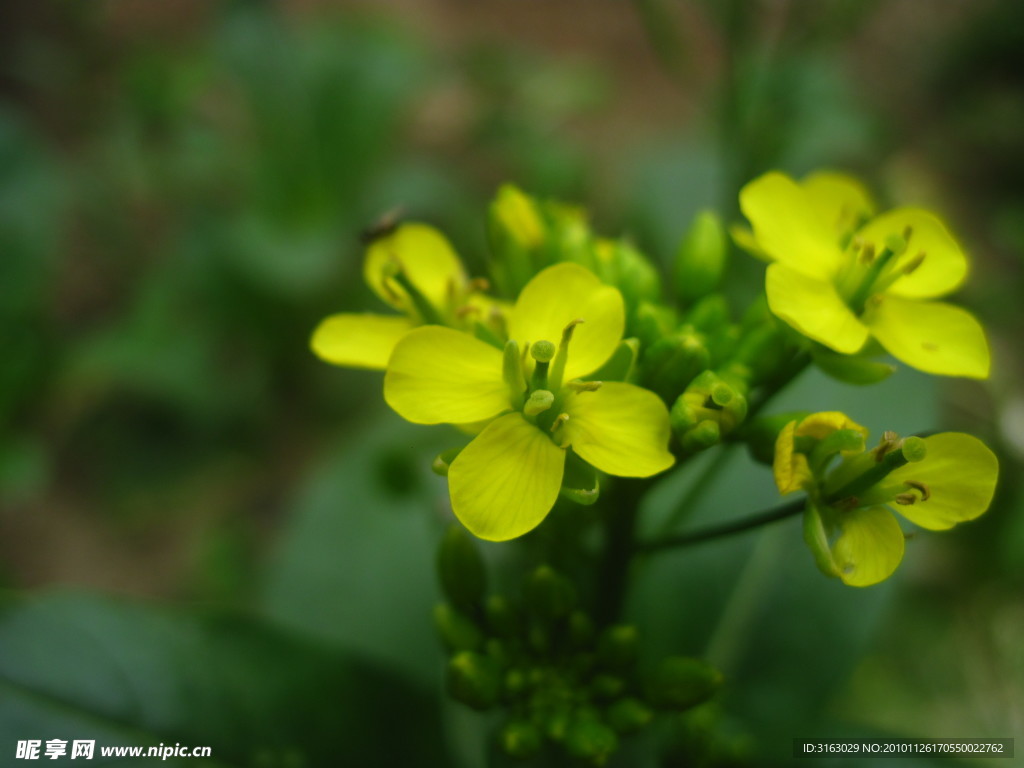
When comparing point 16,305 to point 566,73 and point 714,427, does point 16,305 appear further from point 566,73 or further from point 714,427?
point 566,73

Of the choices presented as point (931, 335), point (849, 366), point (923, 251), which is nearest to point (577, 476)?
point (849, 366)

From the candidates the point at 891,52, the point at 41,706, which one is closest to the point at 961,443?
the point at 41,706

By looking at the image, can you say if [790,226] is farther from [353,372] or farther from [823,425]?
[353,372]

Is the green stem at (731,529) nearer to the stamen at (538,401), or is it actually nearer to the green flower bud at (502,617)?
the green flower bud at (502,617)

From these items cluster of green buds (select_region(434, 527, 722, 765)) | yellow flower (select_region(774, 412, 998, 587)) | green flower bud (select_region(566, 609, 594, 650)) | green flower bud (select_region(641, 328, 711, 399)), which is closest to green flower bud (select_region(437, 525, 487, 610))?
cluster of green buds (select_region(434, 527, 722, 765))

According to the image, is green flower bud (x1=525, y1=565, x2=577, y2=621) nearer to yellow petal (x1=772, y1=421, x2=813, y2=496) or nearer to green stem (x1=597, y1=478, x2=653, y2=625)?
green stem (x1=597, y1=478, x2=653, y2=625)

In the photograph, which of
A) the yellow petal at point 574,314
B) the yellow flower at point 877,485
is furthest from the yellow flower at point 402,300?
the yellow flower at point 877,485
